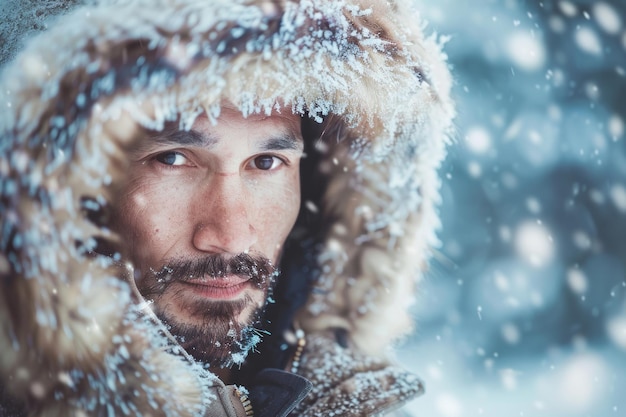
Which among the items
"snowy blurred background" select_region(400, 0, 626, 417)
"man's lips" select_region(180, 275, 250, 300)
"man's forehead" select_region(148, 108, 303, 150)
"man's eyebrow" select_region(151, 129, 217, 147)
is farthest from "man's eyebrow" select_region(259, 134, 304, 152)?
"snowy blurred background" select_region(400, 0, 626, 417)

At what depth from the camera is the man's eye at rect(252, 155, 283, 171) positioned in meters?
1.11

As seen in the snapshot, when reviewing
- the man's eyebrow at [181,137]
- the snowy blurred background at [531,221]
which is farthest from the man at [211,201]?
the snowy blurred background at [531,221]

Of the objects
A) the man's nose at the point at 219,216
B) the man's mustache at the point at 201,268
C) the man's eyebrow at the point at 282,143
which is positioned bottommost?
the man's mustache at the point at 201,268

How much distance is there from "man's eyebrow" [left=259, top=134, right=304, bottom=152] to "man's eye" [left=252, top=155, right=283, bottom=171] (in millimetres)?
36

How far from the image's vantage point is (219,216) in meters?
1.02

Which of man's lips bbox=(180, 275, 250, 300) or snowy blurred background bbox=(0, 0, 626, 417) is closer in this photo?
man's lips bbox=(180, 275, 250, 300)

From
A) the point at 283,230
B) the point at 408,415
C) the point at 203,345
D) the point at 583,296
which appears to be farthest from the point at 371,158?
the point at 583,296

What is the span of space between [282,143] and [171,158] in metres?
0.20

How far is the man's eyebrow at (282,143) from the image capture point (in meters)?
1.07

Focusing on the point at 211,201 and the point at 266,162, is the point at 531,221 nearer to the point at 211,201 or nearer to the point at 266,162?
the point at 266,162

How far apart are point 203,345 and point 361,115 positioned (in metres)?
0.49

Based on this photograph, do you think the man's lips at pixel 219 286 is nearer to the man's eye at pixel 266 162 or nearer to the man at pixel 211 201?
the man at pixel 211 201

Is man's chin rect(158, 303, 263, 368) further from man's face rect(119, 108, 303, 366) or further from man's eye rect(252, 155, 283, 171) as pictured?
man's eye rect(252, 155, 283, 171)

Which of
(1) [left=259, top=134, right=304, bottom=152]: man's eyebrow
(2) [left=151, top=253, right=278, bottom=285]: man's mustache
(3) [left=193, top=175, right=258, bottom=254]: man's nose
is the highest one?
(1) [left=259, top=134, right=304, bottom=152]: man's eyebrow
